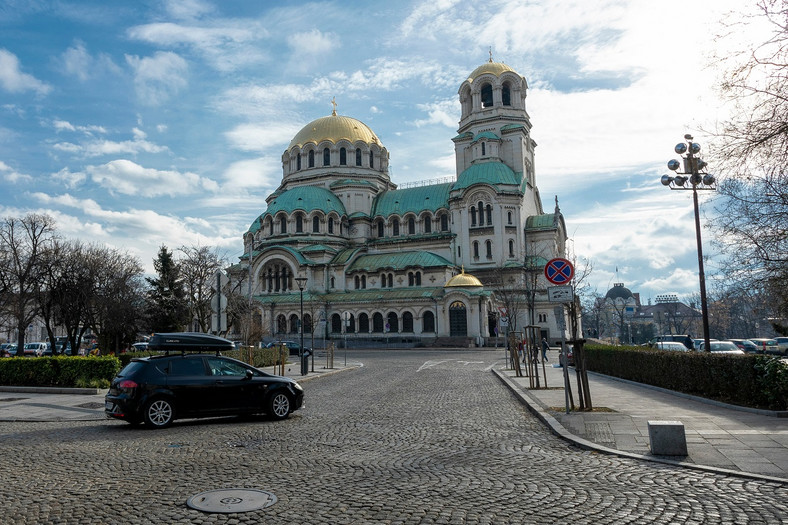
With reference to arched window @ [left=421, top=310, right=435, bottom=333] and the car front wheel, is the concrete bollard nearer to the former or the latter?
the car front wheel

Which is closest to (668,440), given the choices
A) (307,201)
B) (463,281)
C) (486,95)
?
(463,281)

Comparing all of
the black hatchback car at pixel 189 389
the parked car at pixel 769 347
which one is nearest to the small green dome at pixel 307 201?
the parked car at pixel 769 347

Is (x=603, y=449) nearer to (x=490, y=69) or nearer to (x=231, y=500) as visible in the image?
(x=231, y=500)

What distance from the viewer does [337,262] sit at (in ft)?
226

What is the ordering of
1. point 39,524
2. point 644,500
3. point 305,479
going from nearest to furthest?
1. point 39,524
2. point 644,500
3. point 305,479

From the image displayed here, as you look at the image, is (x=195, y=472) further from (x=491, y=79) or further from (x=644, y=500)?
(x=491, y=79)

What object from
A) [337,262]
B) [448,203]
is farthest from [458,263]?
[337,262]

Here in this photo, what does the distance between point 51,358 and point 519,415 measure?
619 inches

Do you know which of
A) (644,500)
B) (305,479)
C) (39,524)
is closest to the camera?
(39,524)

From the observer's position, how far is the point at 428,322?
6066 centimetres

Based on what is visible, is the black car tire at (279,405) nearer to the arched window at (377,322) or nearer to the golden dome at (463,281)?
the golden dome at (463,281)

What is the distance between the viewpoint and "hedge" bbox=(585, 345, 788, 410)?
481 inches

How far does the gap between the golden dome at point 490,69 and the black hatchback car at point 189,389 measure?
63296 millimetres

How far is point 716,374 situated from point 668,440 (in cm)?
755
